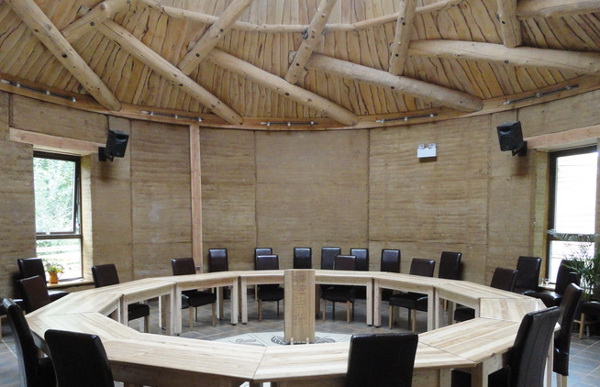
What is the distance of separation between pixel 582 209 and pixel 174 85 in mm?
6468

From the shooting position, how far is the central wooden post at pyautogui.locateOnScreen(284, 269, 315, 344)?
172 inches

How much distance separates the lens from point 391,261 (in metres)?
6.11

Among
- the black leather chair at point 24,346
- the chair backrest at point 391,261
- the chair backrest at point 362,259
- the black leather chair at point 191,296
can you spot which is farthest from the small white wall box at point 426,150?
the black leather chair at point 24,346

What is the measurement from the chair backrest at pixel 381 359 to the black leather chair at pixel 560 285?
3708mm

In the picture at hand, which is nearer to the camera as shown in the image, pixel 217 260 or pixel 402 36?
pixel 402 36

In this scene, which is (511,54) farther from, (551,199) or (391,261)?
(391,261)

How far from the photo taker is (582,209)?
17.8 ft

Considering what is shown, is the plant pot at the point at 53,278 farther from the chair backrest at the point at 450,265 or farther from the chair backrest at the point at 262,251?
the chair backrest at the point at 450,265

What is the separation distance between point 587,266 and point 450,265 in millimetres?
1693

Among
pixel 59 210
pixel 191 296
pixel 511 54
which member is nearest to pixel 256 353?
pixel 191 296

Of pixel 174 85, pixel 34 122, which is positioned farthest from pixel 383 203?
pixel 34 122

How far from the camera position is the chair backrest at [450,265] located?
5703 mm

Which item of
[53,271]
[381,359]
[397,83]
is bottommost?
[53,271]

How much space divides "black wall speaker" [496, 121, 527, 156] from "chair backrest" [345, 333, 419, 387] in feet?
14.4
